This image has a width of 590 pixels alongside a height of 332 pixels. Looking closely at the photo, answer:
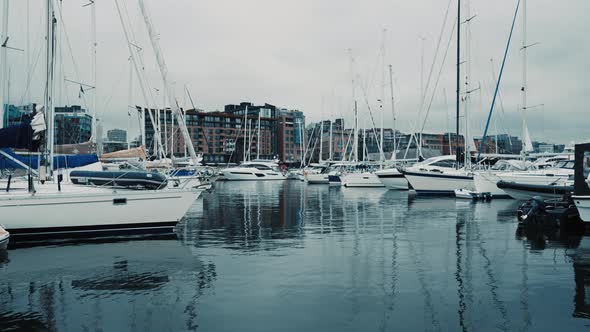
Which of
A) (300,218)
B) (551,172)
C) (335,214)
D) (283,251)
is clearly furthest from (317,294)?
(551,172)

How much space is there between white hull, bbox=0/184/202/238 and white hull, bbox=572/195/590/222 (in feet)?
47.0

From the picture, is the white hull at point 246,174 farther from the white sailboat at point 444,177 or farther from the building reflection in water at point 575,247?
the building reflection in water at point 575,247

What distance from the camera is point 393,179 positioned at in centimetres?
4938

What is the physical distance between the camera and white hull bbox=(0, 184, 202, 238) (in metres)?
15.5

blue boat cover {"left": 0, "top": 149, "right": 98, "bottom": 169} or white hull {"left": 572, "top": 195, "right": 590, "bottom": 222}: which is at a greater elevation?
blue boat cover {"left": 0, "top": 149, "right": 98, "bottom": 169}

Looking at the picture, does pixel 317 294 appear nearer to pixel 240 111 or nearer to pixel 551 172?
pixel 551 172

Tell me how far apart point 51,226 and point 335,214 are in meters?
14.4

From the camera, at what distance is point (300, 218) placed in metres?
23.9

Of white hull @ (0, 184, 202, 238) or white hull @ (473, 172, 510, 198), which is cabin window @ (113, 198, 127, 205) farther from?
white hull @ (473, 172, 510, 198)

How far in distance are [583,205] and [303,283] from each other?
12791 millimetres

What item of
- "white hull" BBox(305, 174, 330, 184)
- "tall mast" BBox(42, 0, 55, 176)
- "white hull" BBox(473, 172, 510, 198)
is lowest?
"white hull" BBox(305, 174, 330, 184)

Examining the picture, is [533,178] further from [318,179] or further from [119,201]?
[318,179]

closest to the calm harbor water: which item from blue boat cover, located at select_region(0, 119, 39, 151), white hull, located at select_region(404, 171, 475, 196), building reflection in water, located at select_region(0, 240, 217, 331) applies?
building reflection in water, located at select_region(0, 240, 217, 331)

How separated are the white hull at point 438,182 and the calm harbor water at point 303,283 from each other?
20841mm
